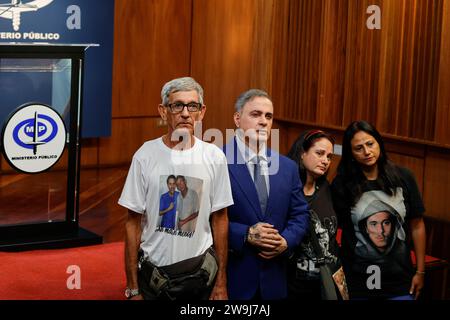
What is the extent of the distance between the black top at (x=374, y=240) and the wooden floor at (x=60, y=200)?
258 centimetres

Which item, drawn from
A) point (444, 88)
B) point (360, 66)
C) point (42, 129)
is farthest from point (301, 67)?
point (42, 129)

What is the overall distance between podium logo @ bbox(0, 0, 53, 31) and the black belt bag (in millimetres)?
5300

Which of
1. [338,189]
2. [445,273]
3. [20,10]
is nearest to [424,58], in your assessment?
[445,273]

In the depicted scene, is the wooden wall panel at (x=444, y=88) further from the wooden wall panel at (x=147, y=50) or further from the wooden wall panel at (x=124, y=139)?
the wooden wall panel at (x=124, y=139)

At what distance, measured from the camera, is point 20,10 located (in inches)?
335

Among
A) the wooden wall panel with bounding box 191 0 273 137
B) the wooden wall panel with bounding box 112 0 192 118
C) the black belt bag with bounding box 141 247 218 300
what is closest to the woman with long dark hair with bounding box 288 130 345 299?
the black belt bag with bounding box 141 247 218 300

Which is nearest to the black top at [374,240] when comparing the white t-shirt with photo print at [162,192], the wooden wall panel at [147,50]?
the white t-shirt with photo print at [162,192]

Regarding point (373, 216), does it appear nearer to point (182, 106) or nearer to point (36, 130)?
point (182, 106)

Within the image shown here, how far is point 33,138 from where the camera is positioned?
5855 millimetres

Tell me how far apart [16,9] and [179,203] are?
5.39m

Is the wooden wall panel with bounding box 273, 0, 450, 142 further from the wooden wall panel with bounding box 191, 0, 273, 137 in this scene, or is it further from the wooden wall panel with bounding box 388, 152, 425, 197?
the wooden wall panel with bounding box 191, 0, 273, 137

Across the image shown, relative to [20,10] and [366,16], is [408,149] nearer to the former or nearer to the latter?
[366,16]

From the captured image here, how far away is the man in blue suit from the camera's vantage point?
3.87 m
